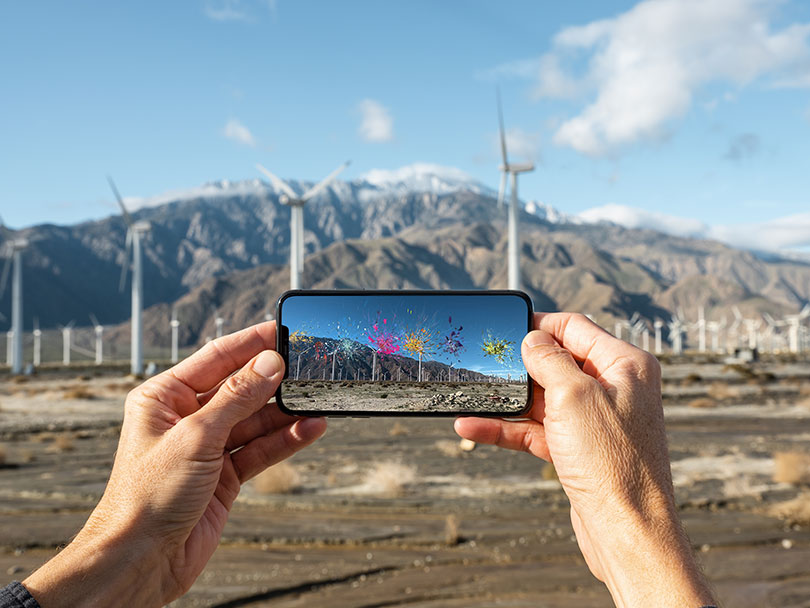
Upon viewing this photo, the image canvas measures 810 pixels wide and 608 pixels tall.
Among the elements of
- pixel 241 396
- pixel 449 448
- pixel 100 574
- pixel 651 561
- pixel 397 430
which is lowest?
pixel 397 430

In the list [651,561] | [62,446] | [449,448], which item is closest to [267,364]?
[651,561]

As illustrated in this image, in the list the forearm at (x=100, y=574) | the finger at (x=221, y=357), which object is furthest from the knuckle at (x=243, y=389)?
the forearm at (x=100, y=574)

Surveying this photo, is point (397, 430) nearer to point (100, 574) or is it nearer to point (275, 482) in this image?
point (275, 482)

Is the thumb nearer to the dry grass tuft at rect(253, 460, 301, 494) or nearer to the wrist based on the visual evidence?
the wrist

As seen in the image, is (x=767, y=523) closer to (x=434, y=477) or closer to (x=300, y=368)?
(x=434, y=477)

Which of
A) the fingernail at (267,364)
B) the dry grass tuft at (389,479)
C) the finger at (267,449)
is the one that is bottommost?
the dry grass tuft at (389,479)

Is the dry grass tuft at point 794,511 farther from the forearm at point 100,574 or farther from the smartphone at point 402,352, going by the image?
the forearm at point 100,574

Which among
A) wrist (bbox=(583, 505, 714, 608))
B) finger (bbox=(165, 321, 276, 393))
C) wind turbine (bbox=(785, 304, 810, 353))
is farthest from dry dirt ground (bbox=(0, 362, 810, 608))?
wind turbine (bbox=(785, 304, 810, 353))

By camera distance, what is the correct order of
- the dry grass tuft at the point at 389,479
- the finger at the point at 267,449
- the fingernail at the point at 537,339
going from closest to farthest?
1. the fingernail at the point at 537,339
2. the finger at the point at 267,449
3. the dry grass tuft at the point at 389,479
